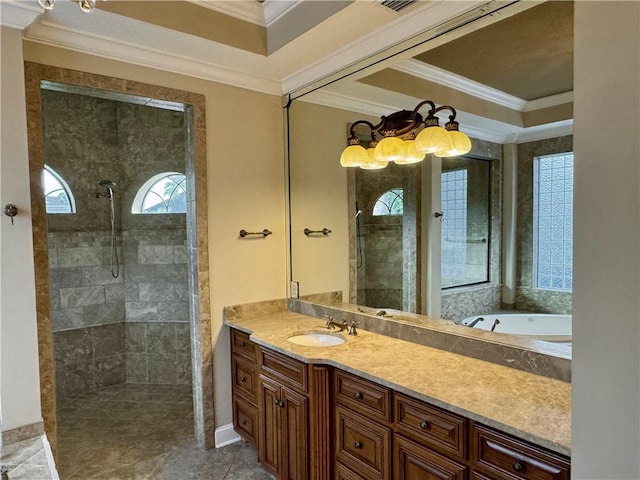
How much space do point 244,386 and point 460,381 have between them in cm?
155

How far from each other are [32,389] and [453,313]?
219 centimetres

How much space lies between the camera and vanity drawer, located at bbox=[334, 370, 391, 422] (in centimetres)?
167

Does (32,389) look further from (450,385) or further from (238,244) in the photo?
(450,385)

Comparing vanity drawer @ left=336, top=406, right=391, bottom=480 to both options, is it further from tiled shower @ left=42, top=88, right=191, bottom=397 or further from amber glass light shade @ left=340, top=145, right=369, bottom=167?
tiled shower @ left=42, top=88, right=191, bottom=397

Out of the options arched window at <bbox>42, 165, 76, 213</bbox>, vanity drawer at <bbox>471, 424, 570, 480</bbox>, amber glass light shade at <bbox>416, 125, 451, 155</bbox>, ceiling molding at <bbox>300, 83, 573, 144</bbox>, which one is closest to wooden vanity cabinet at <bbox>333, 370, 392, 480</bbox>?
vanity drawer at <bbox>471, 424, 570, 480</bbox>

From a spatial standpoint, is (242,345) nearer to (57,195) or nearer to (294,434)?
(294,434)

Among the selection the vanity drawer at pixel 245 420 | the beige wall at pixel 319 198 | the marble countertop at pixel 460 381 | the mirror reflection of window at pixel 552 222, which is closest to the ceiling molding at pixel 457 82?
the mirror reflection of window at pixel 552 222

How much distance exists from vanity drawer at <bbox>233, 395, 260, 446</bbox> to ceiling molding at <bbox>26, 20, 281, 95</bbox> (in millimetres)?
2227

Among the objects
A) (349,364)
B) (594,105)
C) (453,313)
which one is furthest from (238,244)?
(594,105)

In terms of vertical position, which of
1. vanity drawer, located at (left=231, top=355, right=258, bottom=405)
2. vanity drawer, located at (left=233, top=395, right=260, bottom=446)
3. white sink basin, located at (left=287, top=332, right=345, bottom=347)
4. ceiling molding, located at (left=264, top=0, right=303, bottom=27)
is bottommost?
vanity drawer, located at (left=233, top=395, right=260, bottom=446)

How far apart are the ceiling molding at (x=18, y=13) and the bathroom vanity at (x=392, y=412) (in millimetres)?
1976

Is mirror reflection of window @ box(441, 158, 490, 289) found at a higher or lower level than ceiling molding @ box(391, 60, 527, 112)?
lower

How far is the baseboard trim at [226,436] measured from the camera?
8.88 ft

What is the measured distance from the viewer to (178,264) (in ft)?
13.1
